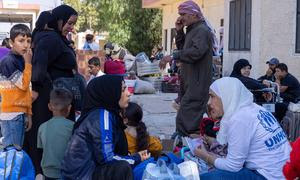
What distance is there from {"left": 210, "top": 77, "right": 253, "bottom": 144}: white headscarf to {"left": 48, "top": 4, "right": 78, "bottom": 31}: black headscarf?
1.87 meters

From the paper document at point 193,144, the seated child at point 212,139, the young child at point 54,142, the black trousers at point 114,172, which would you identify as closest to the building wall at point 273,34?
the seated child at point 212,139

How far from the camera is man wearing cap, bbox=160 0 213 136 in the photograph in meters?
6.80

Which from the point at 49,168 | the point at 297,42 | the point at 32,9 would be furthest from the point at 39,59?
the point at 32,9

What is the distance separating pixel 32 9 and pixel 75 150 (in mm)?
18920

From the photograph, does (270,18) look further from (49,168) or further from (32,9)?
(32,9)

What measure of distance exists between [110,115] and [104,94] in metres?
0.17

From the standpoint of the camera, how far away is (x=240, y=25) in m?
15.9

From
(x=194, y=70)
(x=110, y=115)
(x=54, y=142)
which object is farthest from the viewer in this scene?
(x=194, y=70)

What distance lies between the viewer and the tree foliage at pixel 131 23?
33250 millimetres

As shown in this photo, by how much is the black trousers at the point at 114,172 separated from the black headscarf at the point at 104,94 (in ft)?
1.30

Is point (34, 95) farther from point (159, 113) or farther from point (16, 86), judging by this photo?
point (159, 113)

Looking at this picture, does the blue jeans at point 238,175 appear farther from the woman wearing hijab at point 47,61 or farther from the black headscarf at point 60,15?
the black headscarf at point 60,15

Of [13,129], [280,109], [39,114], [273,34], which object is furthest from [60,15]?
[273,34]

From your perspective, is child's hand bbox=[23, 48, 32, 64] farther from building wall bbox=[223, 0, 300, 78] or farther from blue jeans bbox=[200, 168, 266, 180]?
building wall bbox=[223, 0, 300, 78]
